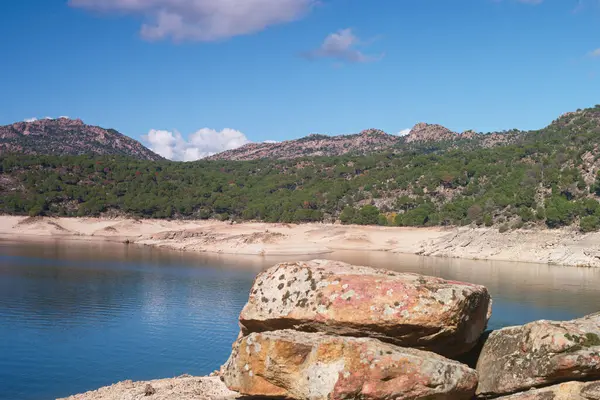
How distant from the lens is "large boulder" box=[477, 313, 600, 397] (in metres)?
8.07

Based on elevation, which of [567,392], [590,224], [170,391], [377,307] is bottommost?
[170,391]

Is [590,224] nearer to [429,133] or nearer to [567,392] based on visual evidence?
[567,392]

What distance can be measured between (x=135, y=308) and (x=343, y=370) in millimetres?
18687

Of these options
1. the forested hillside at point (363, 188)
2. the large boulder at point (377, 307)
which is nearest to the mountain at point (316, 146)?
the forested hillside at point (363, 188)

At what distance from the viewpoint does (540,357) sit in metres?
8.27

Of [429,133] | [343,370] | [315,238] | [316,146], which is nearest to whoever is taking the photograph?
[343,370]

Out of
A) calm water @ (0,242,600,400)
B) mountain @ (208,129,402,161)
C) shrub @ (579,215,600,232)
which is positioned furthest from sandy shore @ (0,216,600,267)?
mountain @ (208,129,402,161)

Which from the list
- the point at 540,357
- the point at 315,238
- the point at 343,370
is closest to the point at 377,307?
the point at 343,370

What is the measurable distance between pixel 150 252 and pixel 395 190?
118 ft

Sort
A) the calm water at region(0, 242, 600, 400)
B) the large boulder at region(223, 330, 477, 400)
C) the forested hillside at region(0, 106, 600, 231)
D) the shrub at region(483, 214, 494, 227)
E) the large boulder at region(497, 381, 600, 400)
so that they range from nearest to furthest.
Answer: the large boulder at region(497, 381, 600, 400)
the large boulder at region(223, 330, 477, 400)
the calm water at region(0, 242, 600, 400)
the shrub at region(483, 214, 494, 227)
the forested hillside at region(0, 106, 600, 231)

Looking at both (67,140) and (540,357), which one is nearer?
(540,357)

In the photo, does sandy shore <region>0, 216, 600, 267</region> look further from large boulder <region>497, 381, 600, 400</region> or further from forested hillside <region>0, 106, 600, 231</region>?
large boulder <region>497, 381, 600, 400</region>

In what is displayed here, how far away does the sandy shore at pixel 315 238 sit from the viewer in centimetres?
5188

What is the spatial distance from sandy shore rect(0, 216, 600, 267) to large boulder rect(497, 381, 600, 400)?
143 ft
